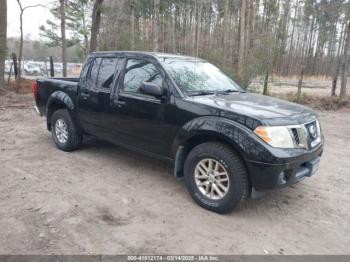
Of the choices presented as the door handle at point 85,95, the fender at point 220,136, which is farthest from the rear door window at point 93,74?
the fender at point 220,136

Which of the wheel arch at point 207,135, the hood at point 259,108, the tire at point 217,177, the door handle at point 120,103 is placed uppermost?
the hood at point 259,108

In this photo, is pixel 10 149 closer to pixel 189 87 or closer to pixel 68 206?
pixel 68 206

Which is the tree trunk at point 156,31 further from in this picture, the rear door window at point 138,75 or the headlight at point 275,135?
the headlight at point 275,135

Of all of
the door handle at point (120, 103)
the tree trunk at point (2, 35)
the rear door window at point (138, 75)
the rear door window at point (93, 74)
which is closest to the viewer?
Result: the rear door window at point (138, 75)

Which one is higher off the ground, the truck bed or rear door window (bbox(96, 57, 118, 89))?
rear door window (bbox(96, 57, 118, 89))

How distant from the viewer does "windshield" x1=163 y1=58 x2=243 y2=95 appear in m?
4.19

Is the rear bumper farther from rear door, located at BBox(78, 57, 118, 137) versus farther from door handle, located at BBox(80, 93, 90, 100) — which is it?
door handle, located at BBox(80, 93, 90, 100)

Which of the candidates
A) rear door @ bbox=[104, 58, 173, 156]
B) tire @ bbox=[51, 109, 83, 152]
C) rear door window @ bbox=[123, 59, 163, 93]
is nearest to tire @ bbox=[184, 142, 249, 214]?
rear door @ bbox=[104, 58, 173, 156]

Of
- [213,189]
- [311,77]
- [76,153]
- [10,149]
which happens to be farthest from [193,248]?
[311,77]

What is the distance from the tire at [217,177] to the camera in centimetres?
344

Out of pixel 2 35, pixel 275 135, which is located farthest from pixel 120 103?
pixel 2 35

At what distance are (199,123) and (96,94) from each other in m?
2.03

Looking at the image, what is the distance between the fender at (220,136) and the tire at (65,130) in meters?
2.34

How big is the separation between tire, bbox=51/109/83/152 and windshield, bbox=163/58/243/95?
222cm
